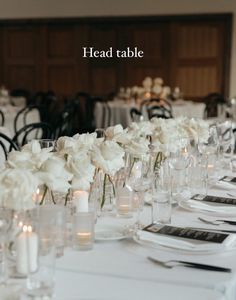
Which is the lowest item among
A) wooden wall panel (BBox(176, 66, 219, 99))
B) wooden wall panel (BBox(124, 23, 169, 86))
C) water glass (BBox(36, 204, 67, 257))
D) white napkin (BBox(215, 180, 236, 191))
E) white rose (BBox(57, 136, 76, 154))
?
white napkin (BBox(215, 180, 236, 191))

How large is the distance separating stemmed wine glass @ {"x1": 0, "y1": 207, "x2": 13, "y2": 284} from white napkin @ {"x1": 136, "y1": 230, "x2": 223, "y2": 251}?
0.43m

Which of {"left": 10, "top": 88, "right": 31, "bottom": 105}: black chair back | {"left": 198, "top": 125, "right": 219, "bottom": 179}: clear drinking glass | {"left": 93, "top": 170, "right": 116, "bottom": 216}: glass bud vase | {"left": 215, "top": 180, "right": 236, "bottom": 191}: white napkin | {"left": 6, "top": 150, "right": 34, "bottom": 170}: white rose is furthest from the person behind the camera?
{"left": 10, "top": 88, "right": 31, "bottom": 105}: black chair back

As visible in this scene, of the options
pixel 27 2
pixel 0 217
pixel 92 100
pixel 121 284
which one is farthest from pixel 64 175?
pixel 27 2

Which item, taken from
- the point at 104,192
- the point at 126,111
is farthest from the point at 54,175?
the point at 126,111

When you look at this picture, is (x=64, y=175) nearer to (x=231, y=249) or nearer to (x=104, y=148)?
(x=104, y=148)

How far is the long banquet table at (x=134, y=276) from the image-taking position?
4.26 ft

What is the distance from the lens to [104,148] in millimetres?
1846

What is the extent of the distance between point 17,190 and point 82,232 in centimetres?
32

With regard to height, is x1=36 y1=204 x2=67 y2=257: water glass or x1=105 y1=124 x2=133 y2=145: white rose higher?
x1=105 y1=124 x2=133 y2=145: white rose

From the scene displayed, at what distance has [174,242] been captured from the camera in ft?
5.22

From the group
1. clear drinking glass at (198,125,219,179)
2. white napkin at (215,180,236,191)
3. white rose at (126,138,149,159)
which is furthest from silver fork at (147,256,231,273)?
clear drinking glass at (198,125,219,179)

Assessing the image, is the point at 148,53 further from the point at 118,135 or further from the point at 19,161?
A: the point at 19,161

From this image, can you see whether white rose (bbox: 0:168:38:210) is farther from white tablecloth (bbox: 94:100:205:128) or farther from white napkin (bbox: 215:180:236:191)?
white tablecloth (bbox: 94:100:205:128)

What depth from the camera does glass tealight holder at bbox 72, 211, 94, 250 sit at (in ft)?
5.21
